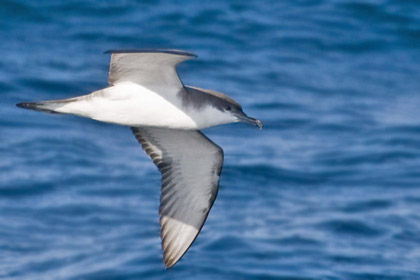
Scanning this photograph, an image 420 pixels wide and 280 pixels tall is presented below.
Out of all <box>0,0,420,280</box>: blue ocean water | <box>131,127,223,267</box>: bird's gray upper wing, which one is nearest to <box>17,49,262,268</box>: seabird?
<box>131,127,223,267</box>: bird's gray upper wing

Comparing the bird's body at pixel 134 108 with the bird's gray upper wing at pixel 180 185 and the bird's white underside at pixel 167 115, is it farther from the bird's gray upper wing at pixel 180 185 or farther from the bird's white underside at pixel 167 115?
the bird's gray upper wing at pixel 180 185

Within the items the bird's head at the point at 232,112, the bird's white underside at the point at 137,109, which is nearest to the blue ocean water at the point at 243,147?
the bird's head at the point at 232,112

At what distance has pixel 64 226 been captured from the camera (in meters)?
15.4

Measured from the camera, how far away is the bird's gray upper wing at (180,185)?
10.1 meters

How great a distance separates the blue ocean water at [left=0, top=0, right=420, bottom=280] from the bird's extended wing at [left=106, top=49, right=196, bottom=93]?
5.01m

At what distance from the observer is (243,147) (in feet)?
55.9

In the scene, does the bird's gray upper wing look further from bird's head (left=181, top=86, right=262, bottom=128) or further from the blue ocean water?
the blue ocean water

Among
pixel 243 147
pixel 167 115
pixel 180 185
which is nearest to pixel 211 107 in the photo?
pixel 167 115

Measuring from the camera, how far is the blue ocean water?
48.0 feet

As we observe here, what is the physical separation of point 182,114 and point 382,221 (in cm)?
716

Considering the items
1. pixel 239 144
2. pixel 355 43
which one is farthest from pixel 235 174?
pixel 355 43

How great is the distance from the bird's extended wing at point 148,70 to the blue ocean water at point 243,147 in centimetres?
501

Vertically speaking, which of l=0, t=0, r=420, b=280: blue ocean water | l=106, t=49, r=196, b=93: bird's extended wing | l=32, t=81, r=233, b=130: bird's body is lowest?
l=0, t=0, r=420, b=280: blue ocean water

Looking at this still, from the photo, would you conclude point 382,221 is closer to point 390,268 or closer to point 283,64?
point 390,268
